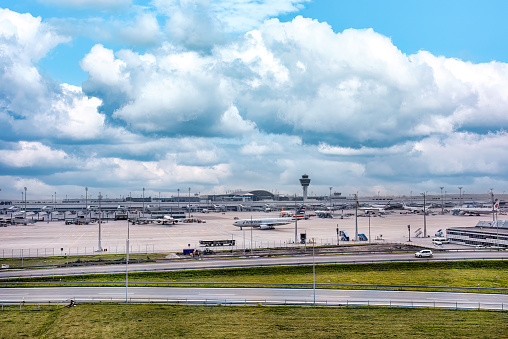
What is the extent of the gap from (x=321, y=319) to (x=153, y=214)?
163200 mm

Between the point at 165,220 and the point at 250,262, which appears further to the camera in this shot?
the point at 165,220

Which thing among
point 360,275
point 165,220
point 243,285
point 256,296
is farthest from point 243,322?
point 165,220

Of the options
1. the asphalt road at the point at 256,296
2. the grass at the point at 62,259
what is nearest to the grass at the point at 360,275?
the asphalt road at the point at 256,296

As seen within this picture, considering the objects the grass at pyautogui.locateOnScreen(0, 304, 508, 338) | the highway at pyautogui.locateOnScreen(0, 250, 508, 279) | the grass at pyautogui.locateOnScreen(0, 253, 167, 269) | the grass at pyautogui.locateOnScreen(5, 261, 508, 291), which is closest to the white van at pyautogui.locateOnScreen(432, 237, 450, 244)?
the highway at pyautogui.locateOnScreen(0, 250, 508, 279)

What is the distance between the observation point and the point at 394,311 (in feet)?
143

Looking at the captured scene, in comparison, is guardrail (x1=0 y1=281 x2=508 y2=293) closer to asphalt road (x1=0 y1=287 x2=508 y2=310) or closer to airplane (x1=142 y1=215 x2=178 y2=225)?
asphalt road (x1=0 y1=287 x2=508 y2=310)

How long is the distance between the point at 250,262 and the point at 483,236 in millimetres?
62020

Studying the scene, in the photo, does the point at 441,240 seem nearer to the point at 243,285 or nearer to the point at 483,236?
the point at 483,236

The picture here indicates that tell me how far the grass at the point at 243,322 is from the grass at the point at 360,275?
47.2ft

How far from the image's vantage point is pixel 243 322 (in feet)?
132

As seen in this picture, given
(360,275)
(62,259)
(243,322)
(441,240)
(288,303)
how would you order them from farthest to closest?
(441,240), (62,259), (360,275), (288,303), (243,322)

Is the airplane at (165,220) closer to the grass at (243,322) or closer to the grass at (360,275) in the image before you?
the grass at (360,275)

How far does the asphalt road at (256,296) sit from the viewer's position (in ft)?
154

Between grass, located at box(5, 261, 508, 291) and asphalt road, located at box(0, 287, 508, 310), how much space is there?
5415mm
